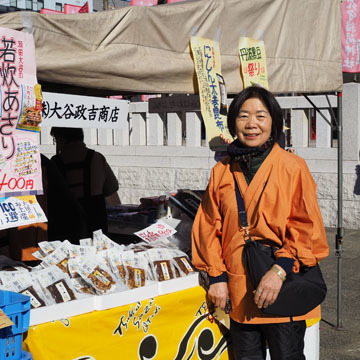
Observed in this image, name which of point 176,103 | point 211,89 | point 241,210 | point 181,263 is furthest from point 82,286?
point 176,103

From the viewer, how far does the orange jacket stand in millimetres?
2907

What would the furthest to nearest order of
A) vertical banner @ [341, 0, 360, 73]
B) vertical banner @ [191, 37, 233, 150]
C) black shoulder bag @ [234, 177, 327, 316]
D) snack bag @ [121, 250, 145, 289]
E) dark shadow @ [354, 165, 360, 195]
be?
dark shadow @ [354, 165, 360, 195] < vertical banner @ [341, 0, 360, 73] < vertical banner @ [191, 37, 233, 150] < snack bag @ [121, 250, 145, 289] < black shoulder bag @ [234, 177, 327, 316]

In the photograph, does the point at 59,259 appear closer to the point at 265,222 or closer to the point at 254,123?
the point at 265,222

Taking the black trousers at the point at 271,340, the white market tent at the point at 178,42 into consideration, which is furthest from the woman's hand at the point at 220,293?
the white market tent at the point at 178,42

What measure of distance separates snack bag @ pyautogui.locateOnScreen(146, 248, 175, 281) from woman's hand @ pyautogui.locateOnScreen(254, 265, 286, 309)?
0.74m

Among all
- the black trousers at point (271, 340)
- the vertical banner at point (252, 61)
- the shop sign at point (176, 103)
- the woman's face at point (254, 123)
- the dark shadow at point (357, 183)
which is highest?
the vertical banner at point (252, 61)

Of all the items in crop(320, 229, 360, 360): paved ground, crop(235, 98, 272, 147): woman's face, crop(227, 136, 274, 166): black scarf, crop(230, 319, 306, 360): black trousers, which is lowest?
crop(320, 229, 360, 360): paved ground

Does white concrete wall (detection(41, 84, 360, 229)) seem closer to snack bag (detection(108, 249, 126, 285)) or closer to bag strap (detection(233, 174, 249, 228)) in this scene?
snack bag (detection(108, 249, 126, 285))

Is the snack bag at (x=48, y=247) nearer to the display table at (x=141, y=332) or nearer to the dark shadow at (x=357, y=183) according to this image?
the display table at (x=141, y=332)

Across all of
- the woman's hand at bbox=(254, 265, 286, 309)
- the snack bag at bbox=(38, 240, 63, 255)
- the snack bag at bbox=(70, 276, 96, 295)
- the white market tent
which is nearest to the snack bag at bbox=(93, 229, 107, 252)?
the snack bag at bbox=(38, 240, 63, 255)

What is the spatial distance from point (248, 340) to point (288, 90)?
2.35 meters

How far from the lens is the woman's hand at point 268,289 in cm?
284

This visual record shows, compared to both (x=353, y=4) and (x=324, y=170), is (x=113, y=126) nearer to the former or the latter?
(x=353, y=4)

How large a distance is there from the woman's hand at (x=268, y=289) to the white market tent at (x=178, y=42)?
1.40 m
